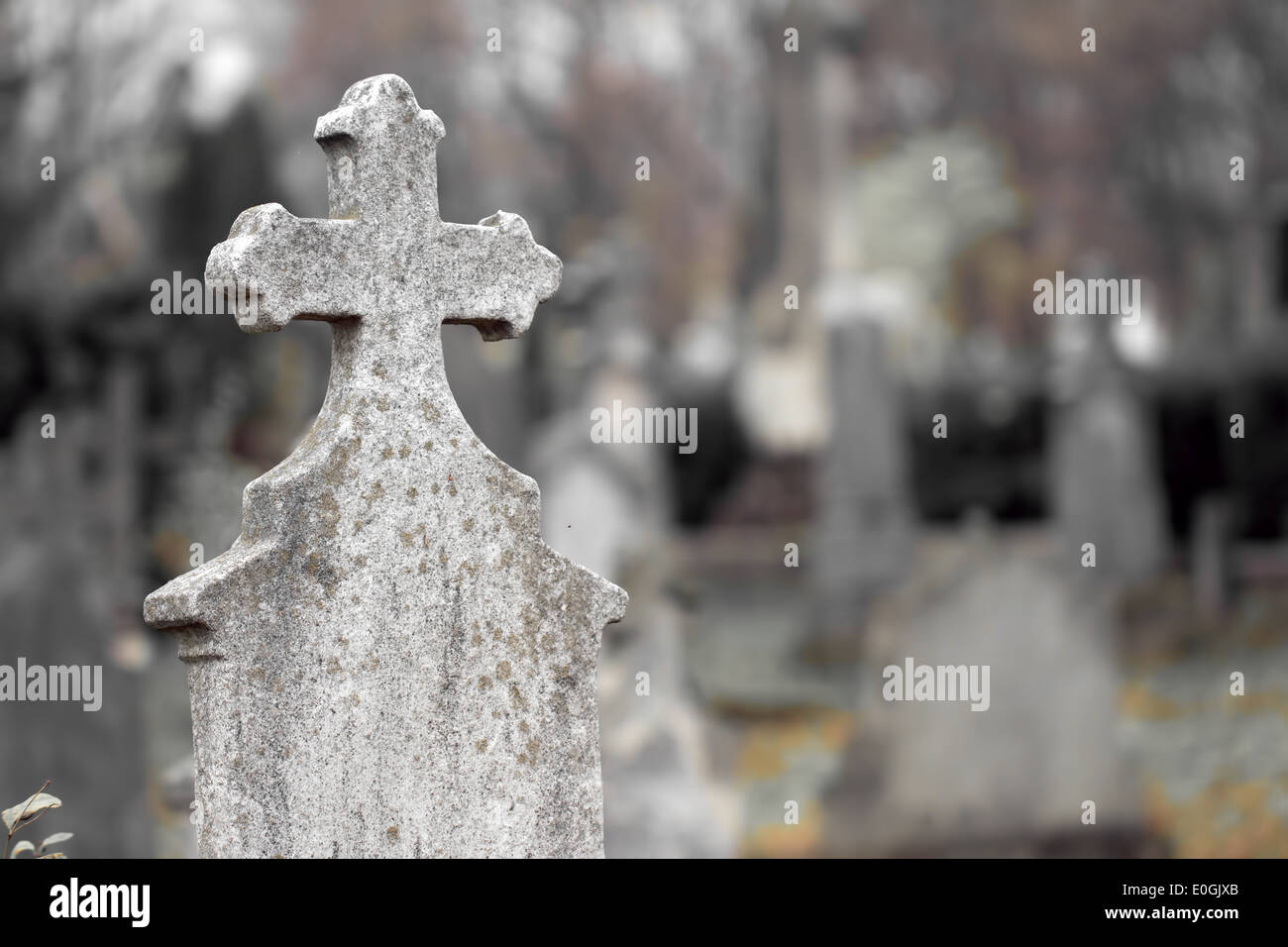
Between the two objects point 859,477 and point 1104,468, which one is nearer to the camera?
point 859,477

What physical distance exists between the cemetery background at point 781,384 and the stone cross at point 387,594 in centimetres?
257

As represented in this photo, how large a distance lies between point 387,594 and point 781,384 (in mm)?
19118

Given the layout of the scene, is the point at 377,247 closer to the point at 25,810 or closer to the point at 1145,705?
the point at 25,810

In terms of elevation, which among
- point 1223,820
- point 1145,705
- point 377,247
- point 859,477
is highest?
point 859,477

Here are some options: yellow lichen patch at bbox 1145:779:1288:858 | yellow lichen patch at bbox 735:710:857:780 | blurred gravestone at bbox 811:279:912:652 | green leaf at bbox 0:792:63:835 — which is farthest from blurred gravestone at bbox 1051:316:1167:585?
green leaf at bbox 0:792:63:835

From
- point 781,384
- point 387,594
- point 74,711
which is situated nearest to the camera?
point 387,594

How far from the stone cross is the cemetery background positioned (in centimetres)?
257

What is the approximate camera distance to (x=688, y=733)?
879 cm

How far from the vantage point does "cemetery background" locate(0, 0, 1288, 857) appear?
8.89 m

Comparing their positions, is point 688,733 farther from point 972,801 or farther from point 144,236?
point 144,236

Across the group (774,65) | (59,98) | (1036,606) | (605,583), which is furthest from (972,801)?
(59,98)

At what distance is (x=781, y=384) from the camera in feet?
73.2

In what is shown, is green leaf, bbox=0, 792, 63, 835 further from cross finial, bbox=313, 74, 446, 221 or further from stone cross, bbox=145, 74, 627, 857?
cross finial, bbox=313, 74, 446, 221

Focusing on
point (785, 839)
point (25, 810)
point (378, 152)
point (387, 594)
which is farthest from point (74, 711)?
point (378, 152)
